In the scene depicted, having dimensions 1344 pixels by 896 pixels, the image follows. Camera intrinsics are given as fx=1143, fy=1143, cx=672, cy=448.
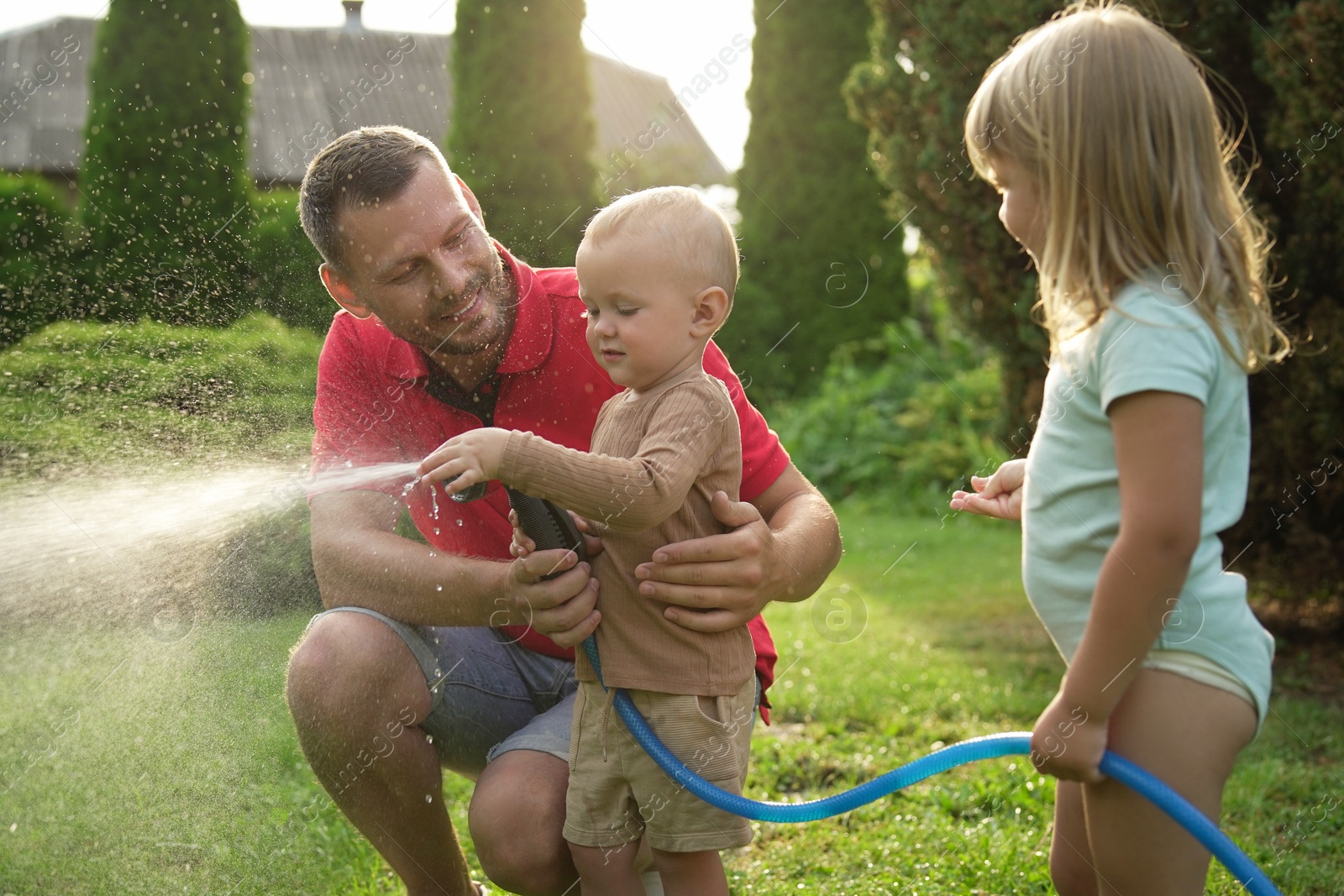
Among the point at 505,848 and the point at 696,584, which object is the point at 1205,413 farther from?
the point at 505,848

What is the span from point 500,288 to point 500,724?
877mm

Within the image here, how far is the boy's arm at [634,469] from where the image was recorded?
64.9 inches

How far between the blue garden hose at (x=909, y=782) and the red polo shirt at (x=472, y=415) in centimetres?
50

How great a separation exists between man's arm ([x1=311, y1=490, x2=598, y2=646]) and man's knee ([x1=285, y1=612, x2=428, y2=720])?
5cm

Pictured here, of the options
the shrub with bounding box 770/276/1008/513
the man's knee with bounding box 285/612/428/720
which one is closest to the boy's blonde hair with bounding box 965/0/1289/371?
the man's knee with bounding box 285/612/428/720

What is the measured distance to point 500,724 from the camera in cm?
232

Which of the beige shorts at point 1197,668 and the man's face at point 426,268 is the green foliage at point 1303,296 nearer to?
the beige shorts at point 1197,668

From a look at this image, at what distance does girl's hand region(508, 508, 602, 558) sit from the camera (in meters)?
1.87

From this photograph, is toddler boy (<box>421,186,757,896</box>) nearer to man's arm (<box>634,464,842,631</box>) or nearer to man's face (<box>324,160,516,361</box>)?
man's arm (<box>634,464,842,631</box>)

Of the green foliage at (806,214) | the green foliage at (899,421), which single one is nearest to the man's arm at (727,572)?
the green foliage at (899,421)

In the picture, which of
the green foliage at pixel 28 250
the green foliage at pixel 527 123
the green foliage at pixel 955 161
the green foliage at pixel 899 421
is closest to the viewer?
the green foliage at pixel 527 123

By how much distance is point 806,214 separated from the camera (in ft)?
33.1

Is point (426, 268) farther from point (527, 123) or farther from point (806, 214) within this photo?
point (806, 214)

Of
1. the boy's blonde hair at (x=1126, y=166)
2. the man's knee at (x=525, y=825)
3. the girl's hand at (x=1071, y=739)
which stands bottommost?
the man's knee at (x=525, y=825)
